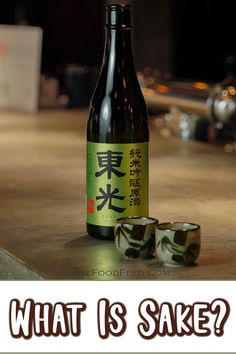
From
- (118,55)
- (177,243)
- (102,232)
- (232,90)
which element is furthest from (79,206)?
(232,90)

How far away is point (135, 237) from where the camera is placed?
3.84 ft

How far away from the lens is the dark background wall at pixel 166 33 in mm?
4969

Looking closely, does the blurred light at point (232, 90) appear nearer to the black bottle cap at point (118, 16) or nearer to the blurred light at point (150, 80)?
the blurred light at point (150, 80)

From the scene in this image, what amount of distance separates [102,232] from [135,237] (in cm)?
14

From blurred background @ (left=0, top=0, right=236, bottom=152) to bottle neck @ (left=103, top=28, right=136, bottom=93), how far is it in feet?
0.25

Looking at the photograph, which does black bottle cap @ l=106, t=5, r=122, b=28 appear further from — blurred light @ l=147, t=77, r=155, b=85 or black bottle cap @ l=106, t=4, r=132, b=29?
blurred light @ l=147, t=77, r=155, b=85

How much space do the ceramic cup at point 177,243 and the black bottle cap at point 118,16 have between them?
1.16 ft

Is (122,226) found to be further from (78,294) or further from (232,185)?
(232,185)

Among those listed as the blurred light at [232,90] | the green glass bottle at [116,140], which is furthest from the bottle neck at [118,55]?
the blurred light at [232,90]

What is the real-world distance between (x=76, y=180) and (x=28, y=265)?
2.66ft

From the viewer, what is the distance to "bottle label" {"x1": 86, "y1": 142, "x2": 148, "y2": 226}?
126cm

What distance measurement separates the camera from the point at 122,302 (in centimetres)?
107

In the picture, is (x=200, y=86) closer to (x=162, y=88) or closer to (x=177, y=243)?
(x=162, y=88)

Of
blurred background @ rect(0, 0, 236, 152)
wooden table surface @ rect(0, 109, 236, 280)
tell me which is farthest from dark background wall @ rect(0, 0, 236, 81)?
wooden table surface @ rect(0, 109, 236, 280)
